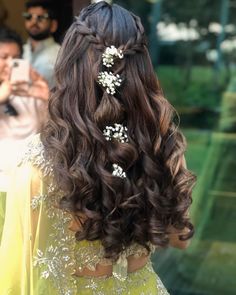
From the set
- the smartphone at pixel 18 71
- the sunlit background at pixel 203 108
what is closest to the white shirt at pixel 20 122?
the smartphone at pixel 18 71

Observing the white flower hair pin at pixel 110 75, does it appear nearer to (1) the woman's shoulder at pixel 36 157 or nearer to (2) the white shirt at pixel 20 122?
(1) the woman's shoulder at pixel 36 157

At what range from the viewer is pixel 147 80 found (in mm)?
1985

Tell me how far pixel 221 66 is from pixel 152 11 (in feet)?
1.89

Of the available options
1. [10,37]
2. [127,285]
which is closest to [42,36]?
[10,37]

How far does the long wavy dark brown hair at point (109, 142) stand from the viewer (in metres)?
1.92

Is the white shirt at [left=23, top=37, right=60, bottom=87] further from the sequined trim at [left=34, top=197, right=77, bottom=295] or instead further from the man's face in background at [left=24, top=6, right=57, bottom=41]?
the sequined trim at [left=34, top=197, right=77, bottom=295]

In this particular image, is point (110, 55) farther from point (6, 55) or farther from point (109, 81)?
point (6, 55)

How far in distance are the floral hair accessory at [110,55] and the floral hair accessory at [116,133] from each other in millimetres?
157

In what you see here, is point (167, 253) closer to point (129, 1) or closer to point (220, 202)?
point (220, 202)

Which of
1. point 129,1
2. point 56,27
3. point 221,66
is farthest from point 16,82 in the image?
point 221,66

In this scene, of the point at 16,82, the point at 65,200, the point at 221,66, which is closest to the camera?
the point at 65,200

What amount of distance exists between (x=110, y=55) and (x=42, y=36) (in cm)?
279

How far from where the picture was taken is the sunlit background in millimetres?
4820

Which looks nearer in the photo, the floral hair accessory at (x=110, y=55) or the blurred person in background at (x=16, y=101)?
the floral hair accessory at (x=110, y=55)
